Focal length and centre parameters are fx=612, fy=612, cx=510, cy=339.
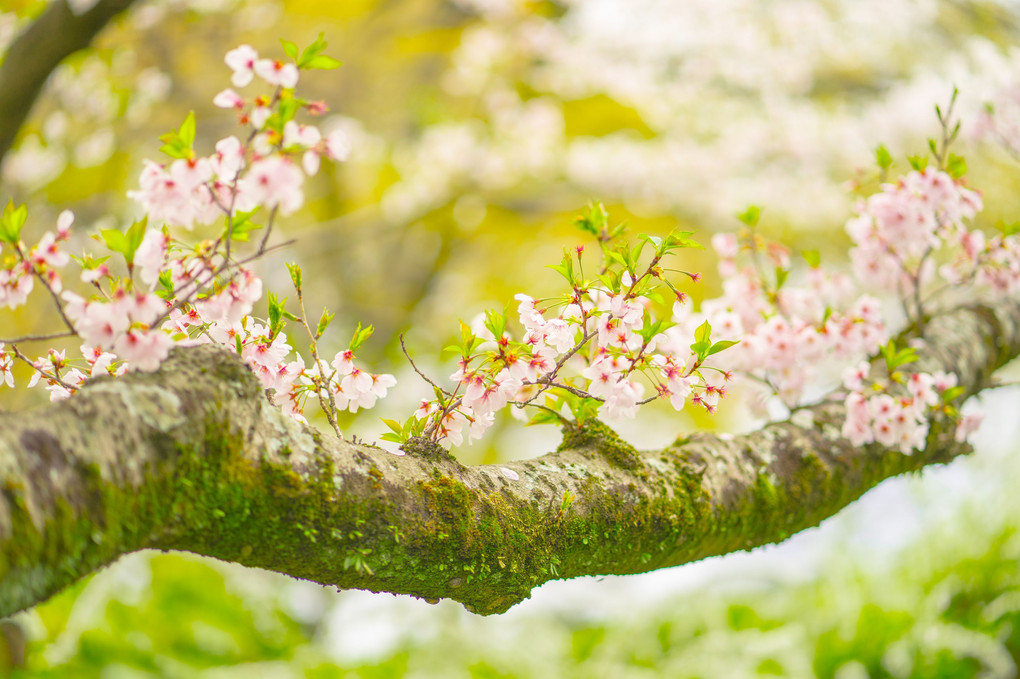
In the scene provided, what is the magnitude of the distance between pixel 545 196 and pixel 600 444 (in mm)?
5179

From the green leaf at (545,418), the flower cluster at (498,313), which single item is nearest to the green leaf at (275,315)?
the flower cluster at (498,313)

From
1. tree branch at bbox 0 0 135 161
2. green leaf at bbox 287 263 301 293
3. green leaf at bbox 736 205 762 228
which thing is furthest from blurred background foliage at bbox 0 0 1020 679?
green leaf at bbox 287 263 301 293

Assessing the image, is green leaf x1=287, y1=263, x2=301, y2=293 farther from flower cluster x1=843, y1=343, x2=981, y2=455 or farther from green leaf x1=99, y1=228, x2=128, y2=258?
flower cluster x1=843, y1=343, x2=981, y2=455

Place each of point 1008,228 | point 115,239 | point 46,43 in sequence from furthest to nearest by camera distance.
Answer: point 46,43 → point 1008,228 → point 115,239

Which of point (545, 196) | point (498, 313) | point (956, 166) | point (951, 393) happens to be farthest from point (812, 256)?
point (545, 196)

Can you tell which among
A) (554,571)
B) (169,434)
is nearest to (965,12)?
(554,571)

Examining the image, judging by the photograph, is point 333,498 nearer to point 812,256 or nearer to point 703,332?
point 703,332

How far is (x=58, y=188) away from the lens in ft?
13.3

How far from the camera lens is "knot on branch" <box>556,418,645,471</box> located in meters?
1.33

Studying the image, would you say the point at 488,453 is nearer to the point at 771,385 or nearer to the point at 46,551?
the point at 771,385

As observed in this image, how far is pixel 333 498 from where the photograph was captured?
945 mm

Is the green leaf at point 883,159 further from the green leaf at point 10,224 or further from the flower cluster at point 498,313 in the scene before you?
the green leaf at point 10,224

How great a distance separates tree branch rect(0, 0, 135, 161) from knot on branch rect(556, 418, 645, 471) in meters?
2.35

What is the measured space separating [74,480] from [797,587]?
5.39m
